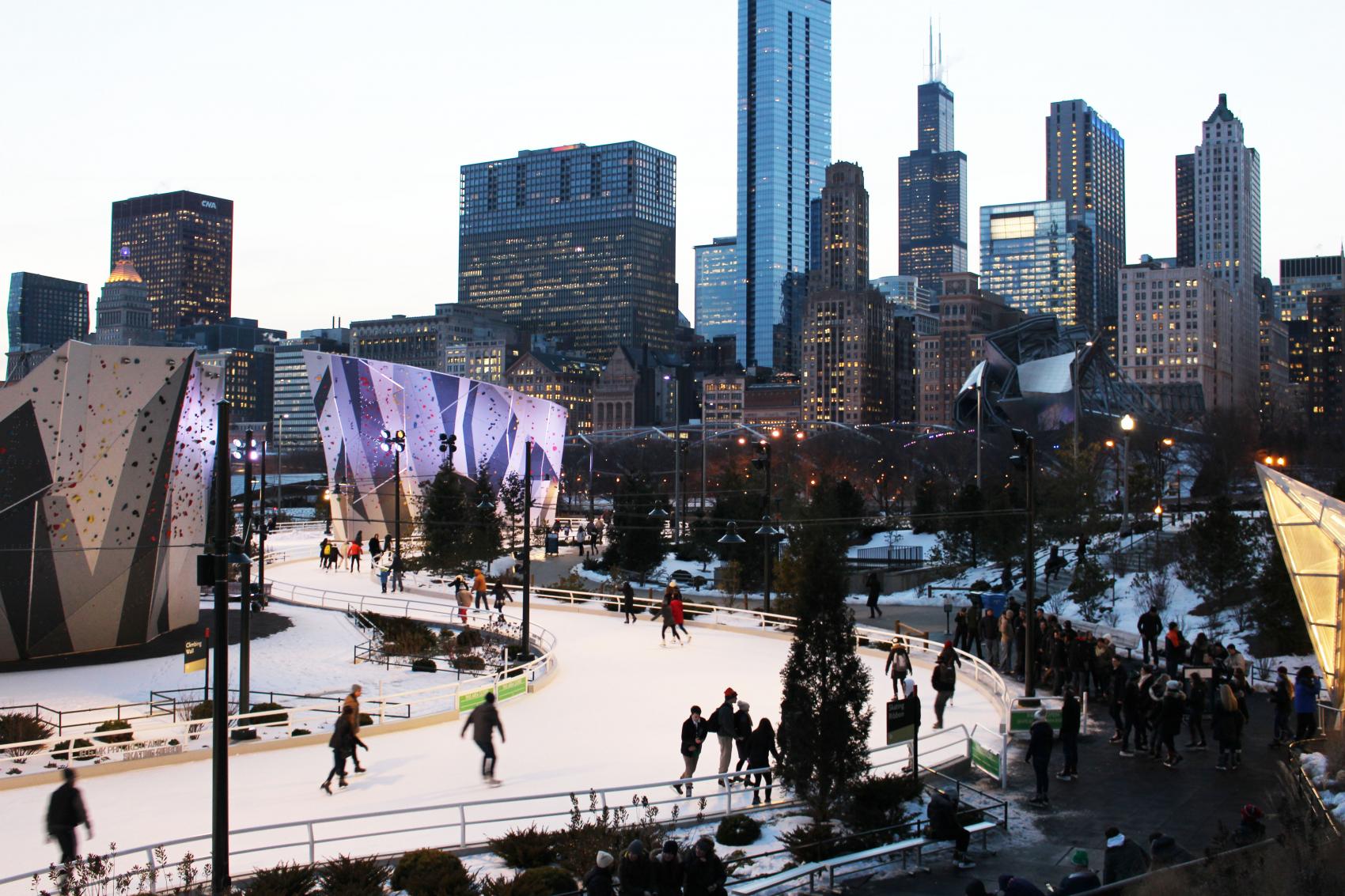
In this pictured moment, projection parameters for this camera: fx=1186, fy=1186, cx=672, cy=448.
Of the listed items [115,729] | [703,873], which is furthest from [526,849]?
[115,729]

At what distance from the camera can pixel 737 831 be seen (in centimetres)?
1380

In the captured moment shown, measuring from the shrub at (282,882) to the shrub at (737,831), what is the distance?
455cm

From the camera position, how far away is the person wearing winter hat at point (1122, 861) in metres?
10.7

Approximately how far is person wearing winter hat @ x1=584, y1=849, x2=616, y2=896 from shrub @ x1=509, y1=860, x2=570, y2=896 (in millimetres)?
884

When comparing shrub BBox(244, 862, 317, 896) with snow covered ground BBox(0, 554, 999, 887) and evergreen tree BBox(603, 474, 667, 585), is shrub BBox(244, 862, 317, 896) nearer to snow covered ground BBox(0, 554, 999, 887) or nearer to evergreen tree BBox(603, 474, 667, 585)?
snow covered ground BBox(0, 554, 999, 887)

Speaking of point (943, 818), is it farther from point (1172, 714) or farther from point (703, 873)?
point (1172, 714)

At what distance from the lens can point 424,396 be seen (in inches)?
2411

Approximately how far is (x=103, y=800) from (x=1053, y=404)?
97.7 m

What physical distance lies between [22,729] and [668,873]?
14.5 m

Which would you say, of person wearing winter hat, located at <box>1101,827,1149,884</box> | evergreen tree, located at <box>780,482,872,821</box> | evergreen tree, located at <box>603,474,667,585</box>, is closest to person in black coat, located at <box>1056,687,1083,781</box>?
evergreen tree, located at <box>780,482,872,821</box>

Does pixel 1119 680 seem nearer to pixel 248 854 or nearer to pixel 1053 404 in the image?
pixel 248 854

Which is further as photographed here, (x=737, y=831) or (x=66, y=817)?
(x=737, y=831)

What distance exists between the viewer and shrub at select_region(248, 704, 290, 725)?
2106 centimetres

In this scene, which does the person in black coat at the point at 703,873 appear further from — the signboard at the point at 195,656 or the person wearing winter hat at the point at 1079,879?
the signboard at the point at 195,656
